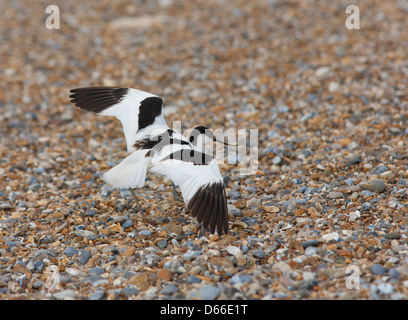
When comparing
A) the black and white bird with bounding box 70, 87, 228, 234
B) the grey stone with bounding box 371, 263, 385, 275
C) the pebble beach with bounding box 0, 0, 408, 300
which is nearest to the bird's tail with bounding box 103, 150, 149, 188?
the black and white bird with bounding box 70, 87, 228, 234

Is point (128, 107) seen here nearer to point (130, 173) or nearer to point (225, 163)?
point (130, 173)

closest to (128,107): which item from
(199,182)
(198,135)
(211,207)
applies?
(198,135)

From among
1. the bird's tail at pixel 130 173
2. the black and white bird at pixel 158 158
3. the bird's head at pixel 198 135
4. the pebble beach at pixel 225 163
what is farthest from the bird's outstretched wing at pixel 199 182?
→ the bird's head at pixel 198 135

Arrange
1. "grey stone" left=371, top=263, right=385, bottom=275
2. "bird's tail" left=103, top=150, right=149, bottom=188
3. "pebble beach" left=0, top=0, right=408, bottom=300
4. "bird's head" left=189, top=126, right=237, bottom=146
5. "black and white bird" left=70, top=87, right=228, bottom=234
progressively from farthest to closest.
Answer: "bird's head" left=189, top=126, right=237, bottom=146 → "bird's tail" left=103, top=150, right=149, bottom=188 → "black and white bird" left=70, top=87, right=228, bottom=234 → "pebble beach" left=0, top=0, right=408, bottom=300 → "grey stone" left=371, top=263, right=385, bottom=275

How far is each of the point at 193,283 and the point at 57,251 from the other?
1.50 m

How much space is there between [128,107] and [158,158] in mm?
1165

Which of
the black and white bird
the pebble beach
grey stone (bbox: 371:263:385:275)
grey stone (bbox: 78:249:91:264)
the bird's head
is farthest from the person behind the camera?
the bird's head

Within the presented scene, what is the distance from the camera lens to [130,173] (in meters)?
4.92

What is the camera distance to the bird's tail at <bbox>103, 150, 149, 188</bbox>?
4.84 metres

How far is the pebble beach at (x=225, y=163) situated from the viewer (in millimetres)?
4137

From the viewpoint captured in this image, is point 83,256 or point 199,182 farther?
point 199,182

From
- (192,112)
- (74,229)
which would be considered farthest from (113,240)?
(192,112)

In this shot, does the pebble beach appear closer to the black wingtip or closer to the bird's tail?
the black wingtip
